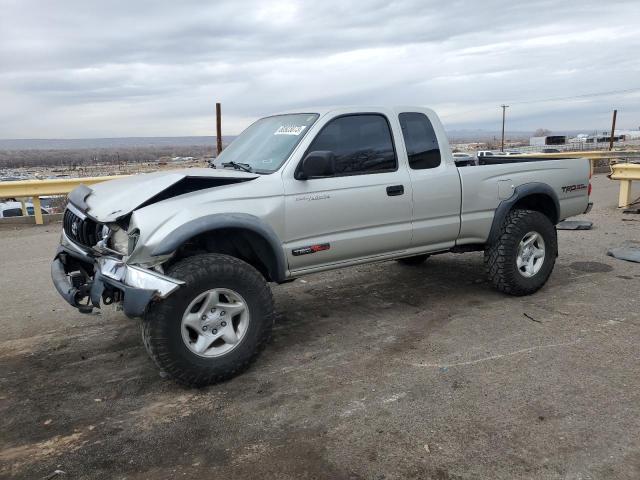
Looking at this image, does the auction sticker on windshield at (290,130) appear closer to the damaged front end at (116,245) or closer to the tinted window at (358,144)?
the tinted window at (358,144)

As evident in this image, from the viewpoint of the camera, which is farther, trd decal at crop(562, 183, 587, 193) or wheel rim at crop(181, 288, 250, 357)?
trd decal at crop(562, 183, 587, 193)

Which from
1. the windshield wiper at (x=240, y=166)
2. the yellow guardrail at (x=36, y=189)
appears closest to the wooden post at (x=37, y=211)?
the yellow guardrail at (x=36, y=189)

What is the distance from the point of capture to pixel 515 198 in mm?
5488

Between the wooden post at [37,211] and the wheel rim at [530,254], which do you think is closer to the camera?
the wheel rim at [530,254]

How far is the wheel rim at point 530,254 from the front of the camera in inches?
220

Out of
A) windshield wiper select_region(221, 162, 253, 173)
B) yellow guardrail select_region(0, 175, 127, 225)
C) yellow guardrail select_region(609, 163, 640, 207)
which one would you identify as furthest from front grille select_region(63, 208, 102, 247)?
yellow guardrail select_region(609, 163, 640, 207)

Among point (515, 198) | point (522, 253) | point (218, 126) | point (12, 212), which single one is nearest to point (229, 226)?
point (515, 198)

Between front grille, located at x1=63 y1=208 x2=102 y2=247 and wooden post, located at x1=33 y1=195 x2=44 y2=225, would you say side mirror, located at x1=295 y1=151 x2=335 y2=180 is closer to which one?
front grille, located at x1=63 y1=208 x2=102 y2=247

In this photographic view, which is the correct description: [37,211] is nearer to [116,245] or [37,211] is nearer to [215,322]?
[116,245]

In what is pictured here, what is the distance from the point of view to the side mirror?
4.08m

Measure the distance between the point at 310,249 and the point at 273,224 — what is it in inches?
15.6

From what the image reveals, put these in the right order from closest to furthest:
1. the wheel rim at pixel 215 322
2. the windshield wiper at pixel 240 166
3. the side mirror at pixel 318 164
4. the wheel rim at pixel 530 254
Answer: the wheel rim at pixel 215 322
the side mirror at pixel 318 164
the windshield wiper at pixel 240 166
the wheel rim at pixel 530 254

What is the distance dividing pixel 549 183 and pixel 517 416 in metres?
3.25

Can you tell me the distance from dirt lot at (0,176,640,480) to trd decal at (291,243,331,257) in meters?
0.79
